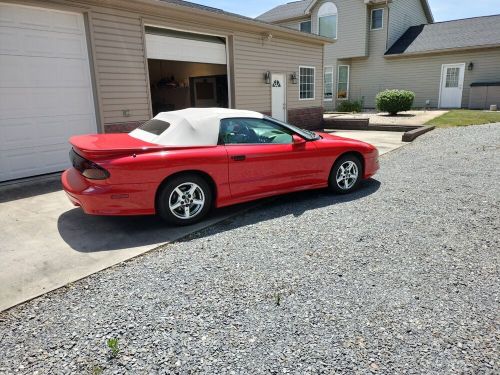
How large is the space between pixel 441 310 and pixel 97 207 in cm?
333

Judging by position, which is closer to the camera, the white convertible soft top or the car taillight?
the car taillight

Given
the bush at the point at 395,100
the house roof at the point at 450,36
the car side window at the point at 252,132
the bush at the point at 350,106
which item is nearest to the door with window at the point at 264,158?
the car side window at the point at 252,132

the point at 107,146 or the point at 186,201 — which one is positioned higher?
the point at 107,146

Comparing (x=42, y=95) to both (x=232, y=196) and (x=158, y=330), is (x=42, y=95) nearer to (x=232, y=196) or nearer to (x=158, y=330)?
(x=232, y=196)

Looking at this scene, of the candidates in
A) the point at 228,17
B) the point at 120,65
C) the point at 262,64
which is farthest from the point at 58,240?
the point at 262,64

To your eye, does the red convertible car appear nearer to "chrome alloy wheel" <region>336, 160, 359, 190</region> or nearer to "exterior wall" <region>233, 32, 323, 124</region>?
"chrome alloy wheel" <region>336, 160, 359, 190</region>

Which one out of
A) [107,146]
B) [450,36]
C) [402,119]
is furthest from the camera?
[450,36]

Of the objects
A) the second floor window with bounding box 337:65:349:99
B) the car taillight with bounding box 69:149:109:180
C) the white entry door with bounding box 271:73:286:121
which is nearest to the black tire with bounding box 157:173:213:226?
the car taillight with bounding box 69:149:109:180

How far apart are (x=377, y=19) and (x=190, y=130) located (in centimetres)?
2071

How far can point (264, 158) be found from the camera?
15.6 feet

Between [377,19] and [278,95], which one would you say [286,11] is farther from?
[278,95]

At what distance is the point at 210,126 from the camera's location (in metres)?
4.55

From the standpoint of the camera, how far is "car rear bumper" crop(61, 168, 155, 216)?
151 inches

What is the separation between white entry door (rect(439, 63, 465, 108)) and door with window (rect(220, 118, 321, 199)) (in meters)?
18.3
